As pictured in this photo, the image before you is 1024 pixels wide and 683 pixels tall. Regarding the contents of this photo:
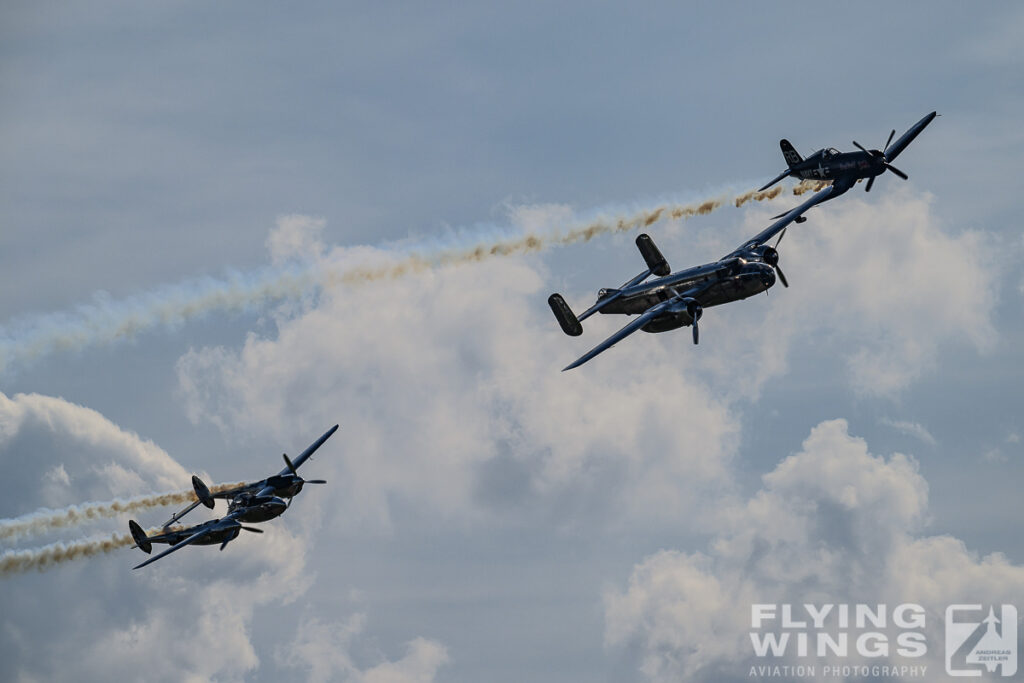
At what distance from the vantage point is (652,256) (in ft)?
397

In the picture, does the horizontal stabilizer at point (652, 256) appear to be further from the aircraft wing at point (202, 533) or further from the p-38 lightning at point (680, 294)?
the aircraft wing at point (202, 533)

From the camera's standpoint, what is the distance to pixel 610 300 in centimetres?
11681

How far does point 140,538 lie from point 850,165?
93056 mm

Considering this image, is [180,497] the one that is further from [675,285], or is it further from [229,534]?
[675,285]

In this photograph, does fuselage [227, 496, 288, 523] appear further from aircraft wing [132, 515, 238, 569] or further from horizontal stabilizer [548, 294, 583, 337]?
horizontal stabilizer [548, 294, 583, 337]

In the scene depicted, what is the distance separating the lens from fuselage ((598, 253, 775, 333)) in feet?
361

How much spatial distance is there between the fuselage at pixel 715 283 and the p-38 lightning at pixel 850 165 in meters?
31.5

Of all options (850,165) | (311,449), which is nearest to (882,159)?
(850,165)

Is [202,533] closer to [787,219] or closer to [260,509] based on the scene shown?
[260,509]

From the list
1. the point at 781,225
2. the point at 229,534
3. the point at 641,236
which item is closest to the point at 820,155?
the point at 781,225

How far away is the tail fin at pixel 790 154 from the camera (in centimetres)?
14988

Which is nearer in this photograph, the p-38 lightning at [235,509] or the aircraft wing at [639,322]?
the aircraft wing at [639,322]

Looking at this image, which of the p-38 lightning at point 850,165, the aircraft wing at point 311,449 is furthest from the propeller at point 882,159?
the aircraft wing at point 311,449

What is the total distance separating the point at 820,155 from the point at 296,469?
7192cm
